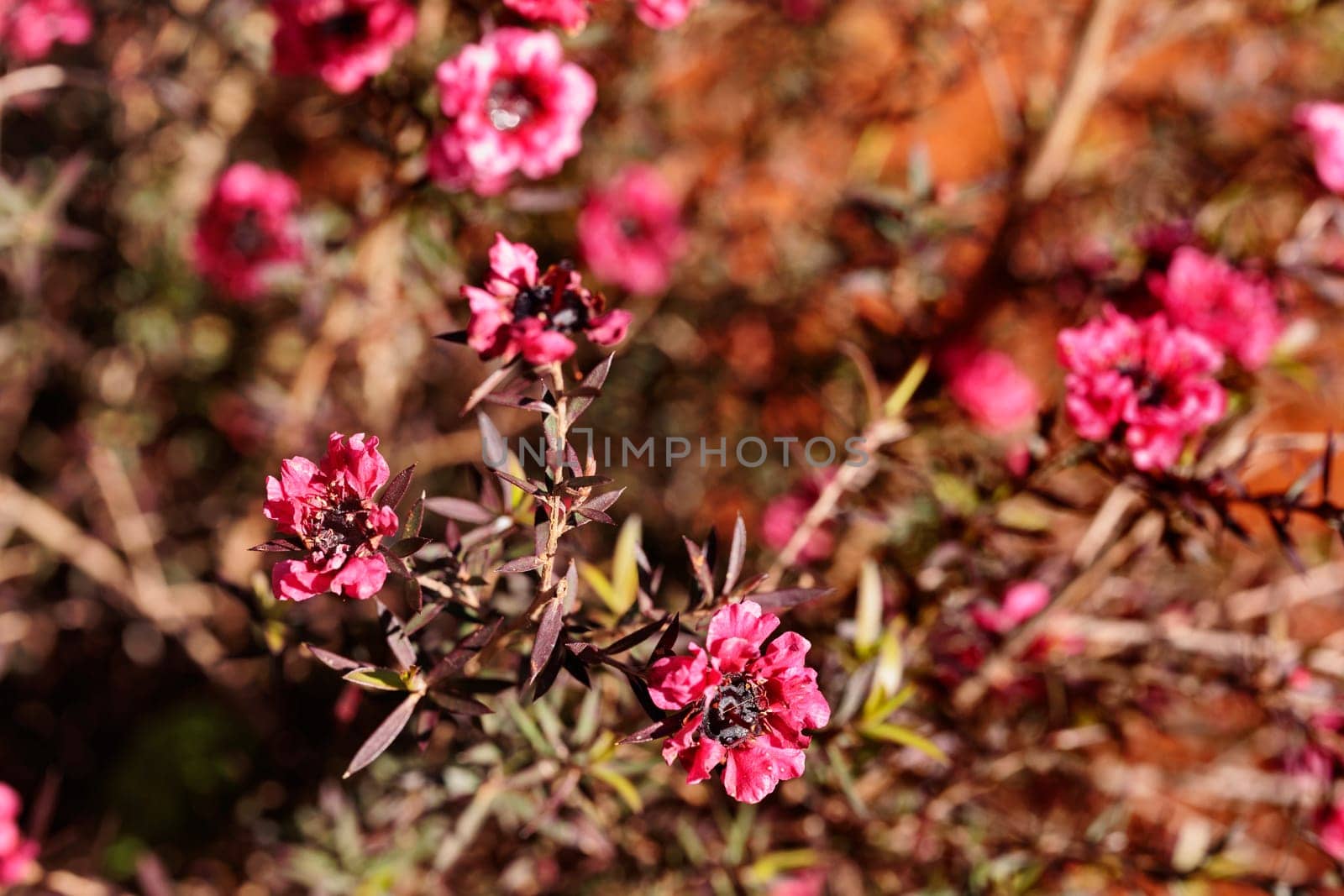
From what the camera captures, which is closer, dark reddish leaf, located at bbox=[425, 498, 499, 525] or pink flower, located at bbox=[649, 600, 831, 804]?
pink flower, located at bbox=[649, 600, 831, 804]

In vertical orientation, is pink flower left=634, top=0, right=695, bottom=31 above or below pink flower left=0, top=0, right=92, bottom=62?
above

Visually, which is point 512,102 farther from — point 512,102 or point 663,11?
point 663,11

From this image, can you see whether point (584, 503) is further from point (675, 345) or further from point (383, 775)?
point (675, 345)

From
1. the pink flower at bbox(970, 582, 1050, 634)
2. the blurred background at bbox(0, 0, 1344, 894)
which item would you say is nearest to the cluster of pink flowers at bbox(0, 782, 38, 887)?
the blurred background at bbox(0, 0, 1344, 894)

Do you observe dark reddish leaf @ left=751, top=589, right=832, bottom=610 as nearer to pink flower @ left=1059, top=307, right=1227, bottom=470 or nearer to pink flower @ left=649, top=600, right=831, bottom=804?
pink flower @ left=649, top=600, right=831, bottom=804

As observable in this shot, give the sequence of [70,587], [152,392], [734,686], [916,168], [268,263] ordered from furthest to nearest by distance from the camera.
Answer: [152,392] < [70,587] < [268,263] < [916,168] < [734,686]

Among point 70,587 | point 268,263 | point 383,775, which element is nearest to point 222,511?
point 70,587
